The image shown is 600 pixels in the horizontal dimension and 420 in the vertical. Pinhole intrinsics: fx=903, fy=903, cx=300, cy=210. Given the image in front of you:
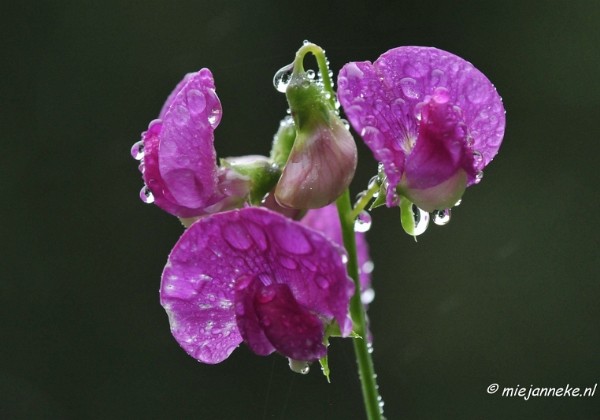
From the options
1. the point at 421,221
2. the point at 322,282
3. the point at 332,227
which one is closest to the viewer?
the point at 322,282

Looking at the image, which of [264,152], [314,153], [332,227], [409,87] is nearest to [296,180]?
[314,153]

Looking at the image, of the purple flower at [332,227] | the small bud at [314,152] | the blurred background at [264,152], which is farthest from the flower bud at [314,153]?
the blurred background at [264,152]

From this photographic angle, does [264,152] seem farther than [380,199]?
Yes

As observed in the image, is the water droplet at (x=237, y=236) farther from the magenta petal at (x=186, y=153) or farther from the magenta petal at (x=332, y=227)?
the magenta petal at (x=332, y=227)

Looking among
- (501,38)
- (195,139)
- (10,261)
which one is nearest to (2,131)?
(10,261)

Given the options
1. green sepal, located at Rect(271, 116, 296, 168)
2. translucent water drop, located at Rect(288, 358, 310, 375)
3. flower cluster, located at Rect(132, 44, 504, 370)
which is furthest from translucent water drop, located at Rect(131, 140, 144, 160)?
translucent water drop, located at Rect(288, 358, 310, 375)

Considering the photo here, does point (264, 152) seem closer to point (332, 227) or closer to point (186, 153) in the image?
point (332, 227)

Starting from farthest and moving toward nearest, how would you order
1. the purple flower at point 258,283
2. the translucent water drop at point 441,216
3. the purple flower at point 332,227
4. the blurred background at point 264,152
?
the blurred background at point 264,152, the purple flower at point 332,227, the translucent water drop at point 441,216, the purple flower at point 258,283

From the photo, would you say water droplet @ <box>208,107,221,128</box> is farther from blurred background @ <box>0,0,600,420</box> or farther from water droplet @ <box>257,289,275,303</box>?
blurred background @ <box>0,0,600,420</box>
